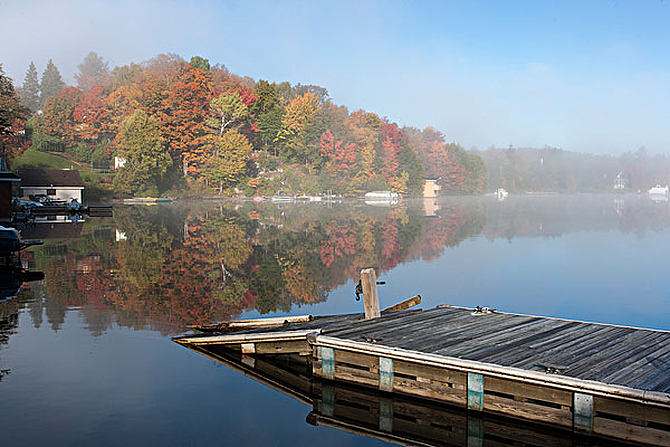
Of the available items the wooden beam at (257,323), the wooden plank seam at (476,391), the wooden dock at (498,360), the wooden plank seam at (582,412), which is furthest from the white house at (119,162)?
the wooden plank seam at (582,412)

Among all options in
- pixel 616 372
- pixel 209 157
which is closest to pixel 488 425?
pixel 616 372

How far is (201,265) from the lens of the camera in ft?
93.0

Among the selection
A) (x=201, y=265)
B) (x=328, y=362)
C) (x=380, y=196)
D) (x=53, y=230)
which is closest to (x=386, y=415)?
(x=328, y=362)

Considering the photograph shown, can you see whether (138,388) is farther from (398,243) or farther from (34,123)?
(34,123)

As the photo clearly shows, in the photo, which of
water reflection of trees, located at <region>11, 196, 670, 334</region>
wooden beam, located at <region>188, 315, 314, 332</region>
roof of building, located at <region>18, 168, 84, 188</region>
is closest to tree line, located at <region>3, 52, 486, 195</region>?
roof of building, located at <region>18, 168, 84, 188</region>

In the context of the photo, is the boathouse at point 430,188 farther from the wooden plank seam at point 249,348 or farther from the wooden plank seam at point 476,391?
the wooden plank seam at point 476,391

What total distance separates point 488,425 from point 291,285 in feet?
46.5

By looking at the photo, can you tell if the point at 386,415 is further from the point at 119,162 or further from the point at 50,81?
the point at 50,81

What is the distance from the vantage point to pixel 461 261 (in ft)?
105

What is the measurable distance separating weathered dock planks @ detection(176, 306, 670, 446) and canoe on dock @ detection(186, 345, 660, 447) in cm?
15

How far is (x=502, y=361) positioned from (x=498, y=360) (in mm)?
85

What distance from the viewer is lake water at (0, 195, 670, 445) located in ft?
35.6

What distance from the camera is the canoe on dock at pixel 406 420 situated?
10094 millimetres

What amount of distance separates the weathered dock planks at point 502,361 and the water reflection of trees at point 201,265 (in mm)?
4727
